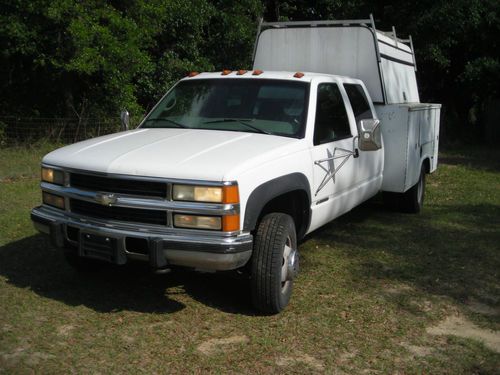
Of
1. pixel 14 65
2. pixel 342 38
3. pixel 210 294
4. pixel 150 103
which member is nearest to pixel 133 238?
pixel 210 294

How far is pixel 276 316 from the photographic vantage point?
15.5ft

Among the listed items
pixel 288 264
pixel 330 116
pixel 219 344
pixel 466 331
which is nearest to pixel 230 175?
pixel 288 264

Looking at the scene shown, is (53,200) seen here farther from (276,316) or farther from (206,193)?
(276,316)

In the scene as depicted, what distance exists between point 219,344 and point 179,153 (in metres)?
1.38

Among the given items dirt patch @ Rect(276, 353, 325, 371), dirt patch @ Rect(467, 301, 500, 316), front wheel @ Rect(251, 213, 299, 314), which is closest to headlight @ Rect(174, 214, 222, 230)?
front wheel @ Rect(251, 213, 299, 314)

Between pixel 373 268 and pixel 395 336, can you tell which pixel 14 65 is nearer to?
pixel 373 268

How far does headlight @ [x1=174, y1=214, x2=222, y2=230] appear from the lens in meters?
4.17

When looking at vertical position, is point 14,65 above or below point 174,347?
above

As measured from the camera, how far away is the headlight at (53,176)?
15.6 ft

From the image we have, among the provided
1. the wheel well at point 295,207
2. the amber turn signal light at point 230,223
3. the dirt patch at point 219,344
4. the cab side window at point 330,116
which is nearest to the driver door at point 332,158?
the cab side window at point 330,116

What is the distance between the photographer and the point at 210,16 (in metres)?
17.2

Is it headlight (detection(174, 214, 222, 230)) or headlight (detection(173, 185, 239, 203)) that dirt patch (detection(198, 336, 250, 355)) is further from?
headlight (detection(173, 185, 239, 203))

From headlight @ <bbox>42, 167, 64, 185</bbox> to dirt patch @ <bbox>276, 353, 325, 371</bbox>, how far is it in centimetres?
215

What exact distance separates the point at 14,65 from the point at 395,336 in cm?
1260
